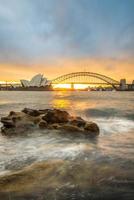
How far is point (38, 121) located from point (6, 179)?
1534 cm

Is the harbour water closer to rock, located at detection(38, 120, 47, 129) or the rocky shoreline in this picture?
the rocky shoreline

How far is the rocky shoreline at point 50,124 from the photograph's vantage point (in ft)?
73.5

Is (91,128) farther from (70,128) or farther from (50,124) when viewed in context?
(50,124)

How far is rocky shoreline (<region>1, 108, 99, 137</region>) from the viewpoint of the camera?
22391 millimetres

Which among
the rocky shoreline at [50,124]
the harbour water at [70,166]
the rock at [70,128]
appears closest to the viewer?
the harbour water at [70,166]

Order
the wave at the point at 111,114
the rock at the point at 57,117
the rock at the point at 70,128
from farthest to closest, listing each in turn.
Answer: the wave at the point at 111,114 → the rock at the point at 57,117 → the rock at the point at 70,128

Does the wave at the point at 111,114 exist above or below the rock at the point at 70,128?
below

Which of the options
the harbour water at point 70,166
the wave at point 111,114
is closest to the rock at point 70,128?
the harbour water at point 70,166

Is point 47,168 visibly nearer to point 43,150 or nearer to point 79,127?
point 43,150

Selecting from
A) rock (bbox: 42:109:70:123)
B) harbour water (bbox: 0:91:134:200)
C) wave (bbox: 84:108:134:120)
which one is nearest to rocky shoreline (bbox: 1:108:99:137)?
rock (bbox: 42:109:70:123)

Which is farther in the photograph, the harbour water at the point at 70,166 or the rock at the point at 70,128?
the rock at the point at 70,128

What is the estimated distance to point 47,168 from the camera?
12.0 metres

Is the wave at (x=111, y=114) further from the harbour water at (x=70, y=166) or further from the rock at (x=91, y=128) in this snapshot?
the harbour water at (x=70, y=166)

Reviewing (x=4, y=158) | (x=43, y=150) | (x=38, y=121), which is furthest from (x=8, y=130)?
(x=4, y=158)
